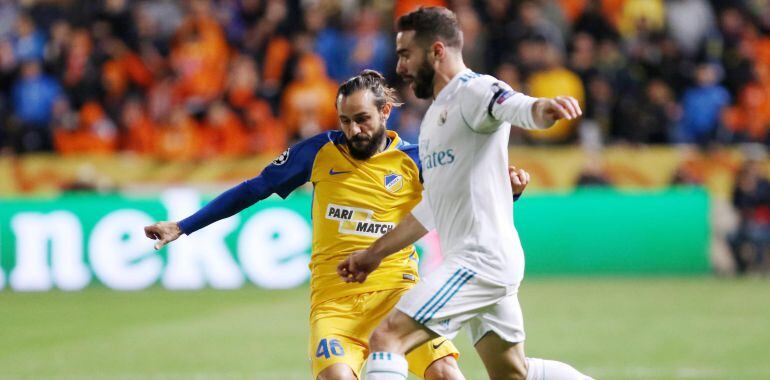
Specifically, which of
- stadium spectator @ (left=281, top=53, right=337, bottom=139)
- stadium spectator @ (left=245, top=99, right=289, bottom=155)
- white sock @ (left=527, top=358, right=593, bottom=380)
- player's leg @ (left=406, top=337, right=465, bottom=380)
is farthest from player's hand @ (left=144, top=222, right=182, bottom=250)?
stadium spectator @ (left=245, top=99, right=289, bottom=155)

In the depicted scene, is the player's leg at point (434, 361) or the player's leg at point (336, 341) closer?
the player's leg at point (336, 341)

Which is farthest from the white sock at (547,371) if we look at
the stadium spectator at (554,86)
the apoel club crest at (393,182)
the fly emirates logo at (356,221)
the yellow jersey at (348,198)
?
the stadium spectator at (554,86)

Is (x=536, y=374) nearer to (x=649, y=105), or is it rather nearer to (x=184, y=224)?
(x=184, y=224)

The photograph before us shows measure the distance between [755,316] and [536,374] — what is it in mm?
7280

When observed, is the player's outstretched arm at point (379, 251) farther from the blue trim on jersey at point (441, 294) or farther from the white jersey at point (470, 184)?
the blue trim on jersey at point (441, 294)

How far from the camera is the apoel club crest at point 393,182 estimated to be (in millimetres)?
6355

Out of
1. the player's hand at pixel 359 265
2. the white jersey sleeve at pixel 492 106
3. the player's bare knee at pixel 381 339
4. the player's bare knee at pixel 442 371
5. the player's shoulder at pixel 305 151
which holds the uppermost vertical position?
the player's shoulder at pixel 305 151

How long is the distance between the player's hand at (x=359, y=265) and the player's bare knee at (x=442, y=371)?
22.9 inches

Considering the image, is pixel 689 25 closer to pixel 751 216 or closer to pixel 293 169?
pixel 751 216

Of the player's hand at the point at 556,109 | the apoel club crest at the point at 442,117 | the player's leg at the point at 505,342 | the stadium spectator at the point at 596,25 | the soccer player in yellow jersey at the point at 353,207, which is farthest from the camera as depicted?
the stadium spectator at the point at 596,25

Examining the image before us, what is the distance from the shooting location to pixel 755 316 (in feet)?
41.1

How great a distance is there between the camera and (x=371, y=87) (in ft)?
20.0

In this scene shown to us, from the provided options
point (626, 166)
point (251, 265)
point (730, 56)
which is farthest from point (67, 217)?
point (730, 56)

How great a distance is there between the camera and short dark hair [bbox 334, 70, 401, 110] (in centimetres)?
605
